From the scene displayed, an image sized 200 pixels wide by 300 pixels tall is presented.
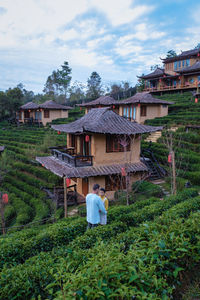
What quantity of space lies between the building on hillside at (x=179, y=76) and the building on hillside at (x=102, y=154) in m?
26.1

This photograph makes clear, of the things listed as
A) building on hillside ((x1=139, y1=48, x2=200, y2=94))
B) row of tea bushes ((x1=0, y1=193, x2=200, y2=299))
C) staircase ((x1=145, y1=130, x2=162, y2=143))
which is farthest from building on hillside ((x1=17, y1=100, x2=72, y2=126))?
row of tea bushes ((x1=0, y1=193, x2=200, y2=299))

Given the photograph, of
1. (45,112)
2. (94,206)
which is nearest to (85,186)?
(94,206)

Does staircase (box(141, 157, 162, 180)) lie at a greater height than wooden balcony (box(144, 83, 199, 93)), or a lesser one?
lesser

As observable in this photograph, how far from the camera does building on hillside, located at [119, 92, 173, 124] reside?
26625mm

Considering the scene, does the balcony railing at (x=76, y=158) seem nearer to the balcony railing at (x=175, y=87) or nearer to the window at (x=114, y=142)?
the window at (x=114, y=142)

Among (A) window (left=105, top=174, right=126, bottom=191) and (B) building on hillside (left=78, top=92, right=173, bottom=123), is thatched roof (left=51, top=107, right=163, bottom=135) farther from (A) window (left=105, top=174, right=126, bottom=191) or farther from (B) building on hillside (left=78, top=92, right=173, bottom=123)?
(B) building on hillside (left=78, top=92, right=173, bottom=123)

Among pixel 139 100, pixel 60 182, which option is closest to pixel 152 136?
pixel 139 100

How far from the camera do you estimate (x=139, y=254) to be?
10.5ft

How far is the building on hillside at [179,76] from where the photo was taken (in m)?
37.8

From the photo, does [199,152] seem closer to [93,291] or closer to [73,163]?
[73,163]

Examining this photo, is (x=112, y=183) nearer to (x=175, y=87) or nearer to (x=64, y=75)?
(x=175, y=87)

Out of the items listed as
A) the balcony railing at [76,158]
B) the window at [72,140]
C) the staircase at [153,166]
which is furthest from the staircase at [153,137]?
the balcony railing at [76,158]

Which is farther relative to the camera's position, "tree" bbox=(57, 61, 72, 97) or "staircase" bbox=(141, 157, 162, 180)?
"tree" bbox=(57, 61, 72, 97)

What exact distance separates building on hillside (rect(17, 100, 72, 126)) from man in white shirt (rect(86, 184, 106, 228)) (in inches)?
1282
